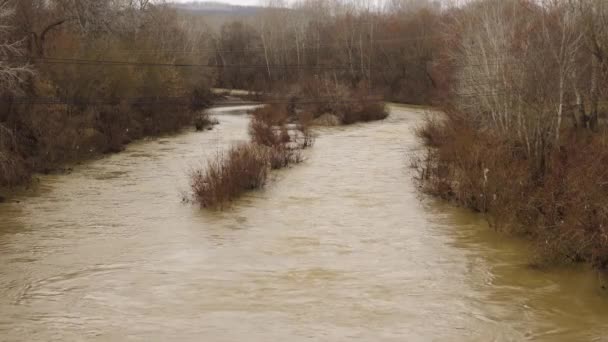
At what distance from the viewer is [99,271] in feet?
38.9

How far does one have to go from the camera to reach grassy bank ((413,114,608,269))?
35.7ft

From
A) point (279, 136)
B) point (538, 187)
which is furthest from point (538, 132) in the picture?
point (279, 136)

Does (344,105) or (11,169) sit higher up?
(344,105)

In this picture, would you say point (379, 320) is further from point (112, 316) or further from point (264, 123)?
point (264, 123)

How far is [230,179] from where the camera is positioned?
17859 millimetres

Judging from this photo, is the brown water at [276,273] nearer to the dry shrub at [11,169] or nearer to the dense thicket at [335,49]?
the dry shrub at [11,169]

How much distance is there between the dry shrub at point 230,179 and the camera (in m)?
17.1

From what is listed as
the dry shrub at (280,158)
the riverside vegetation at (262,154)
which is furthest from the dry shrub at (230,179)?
the dry shrub at (280,158)

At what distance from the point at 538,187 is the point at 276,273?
6462 mm

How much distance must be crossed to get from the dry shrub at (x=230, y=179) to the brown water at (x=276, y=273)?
0.44 meters

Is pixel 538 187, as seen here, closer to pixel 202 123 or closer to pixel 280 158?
pixel 280 158

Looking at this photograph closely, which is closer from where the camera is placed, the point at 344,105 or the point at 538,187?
the point at 538,187

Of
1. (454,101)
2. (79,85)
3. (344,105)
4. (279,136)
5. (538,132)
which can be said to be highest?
(79,85)

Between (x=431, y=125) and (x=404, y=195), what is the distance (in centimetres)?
1007
